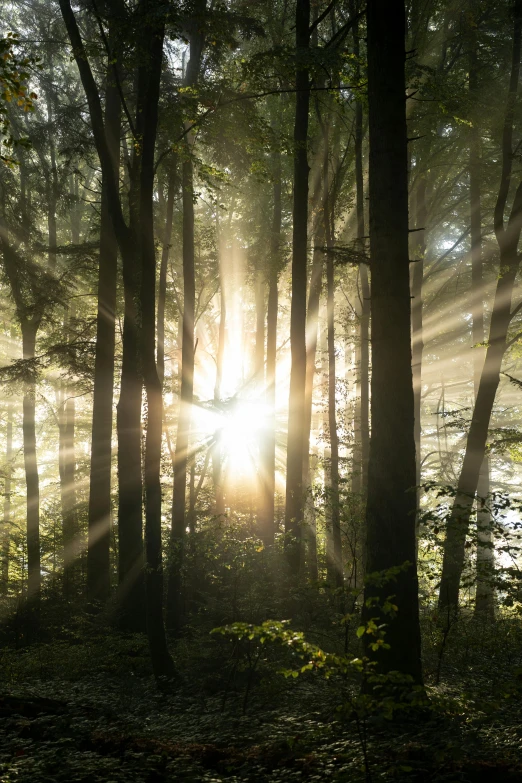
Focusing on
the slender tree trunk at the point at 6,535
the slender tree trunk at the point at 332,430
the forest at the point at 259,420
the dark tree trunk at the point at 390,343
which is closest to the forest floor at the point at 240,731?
the forest at the point at 259,420

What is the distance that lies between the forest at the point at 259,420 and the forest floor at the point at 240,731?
0.14 ft

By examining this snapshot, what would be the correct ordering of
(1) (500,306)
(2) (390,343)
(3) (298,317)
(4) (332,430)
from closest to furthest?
(2) (390,343) → (3) (298,317) → (1) (500,306) → (4) (332,430)

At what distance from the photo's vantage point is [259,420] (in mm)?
17969

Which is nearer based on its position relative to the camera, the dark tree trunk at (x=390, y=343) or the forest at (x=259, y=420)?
the forest at (x=259, y=420)

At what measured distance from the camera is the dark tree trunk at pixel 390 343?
5.63 meters

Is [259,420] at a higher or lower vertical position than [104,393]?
higher

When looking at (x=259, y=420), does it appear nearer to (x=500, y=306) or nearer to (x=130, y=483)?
(x=130, y=483)

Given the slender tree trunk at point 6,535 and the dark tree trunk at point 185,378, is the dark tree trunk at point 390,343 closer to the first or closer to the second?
the dark tree trunk at point 185,378

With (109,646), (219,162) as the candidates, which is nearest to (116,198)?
(219,162)

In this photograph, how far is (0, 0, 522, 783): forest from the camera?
16.5 ft

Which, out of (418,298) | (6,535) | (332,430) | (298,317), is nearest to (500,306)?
(298,317)

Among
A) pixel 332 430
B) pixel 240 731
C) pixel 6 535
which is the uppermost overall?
pixel 332 430

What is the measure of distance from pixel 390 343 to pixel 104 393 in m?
8.23

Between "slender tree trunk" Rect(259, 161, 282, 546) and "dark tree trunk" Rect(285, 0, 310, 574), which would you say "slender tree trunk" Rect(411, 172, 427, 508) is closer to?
"slender tree trunk" Rect(259, 161, 282, 546)
